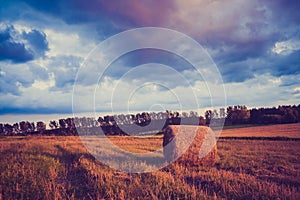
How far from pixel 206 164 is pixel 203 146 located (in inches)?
36.0

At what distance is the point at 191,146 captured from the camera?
12.4m

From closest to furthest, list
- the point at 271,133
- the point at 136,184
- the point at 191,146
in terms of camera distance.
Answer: the point at 136,184
the point at 191,146
the point at 271,133

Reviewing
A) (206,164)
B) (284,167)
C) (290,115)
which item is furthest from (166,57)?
(290,115)

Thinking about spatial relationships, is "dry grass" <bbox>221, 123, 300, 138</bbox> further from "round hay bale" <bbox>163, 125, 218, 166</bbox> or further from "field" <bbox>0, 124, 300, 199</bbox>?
"field" <bbox>0, 124, 300, 199</bbox>

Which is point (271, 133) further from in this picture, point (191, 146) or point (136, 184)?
point (136, 184)

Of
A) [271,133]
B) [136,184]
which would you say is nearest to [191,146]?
[136,184]

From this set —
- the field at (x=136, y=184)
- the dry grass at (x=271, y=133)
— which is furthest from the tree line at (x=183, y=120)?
the field at (x=136, y=184)

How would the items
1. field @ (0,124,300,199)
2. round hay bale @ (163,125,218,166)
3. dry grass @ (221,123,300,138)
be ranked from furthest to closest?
1. dry grass @ (221,123,300,138)
2. round hay bale @ (163,125,218,166)
3. field @ (0,124,300,199)

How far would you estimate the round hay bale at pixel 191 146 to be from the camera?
1207 centimetres

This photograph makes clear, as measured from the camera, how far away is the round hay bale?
39.6ft

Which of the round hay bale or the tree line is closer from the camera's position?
the round hay bale

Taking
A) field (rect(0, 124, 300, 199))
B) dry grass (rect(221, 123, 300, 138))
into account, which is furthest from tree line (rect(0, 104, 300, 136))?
field (rect(0, 124, 300, 199))

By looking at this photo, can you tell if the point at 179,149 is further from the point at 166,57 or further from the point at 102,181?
the point at 166,57

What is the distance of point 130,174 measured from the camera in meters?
8.22
